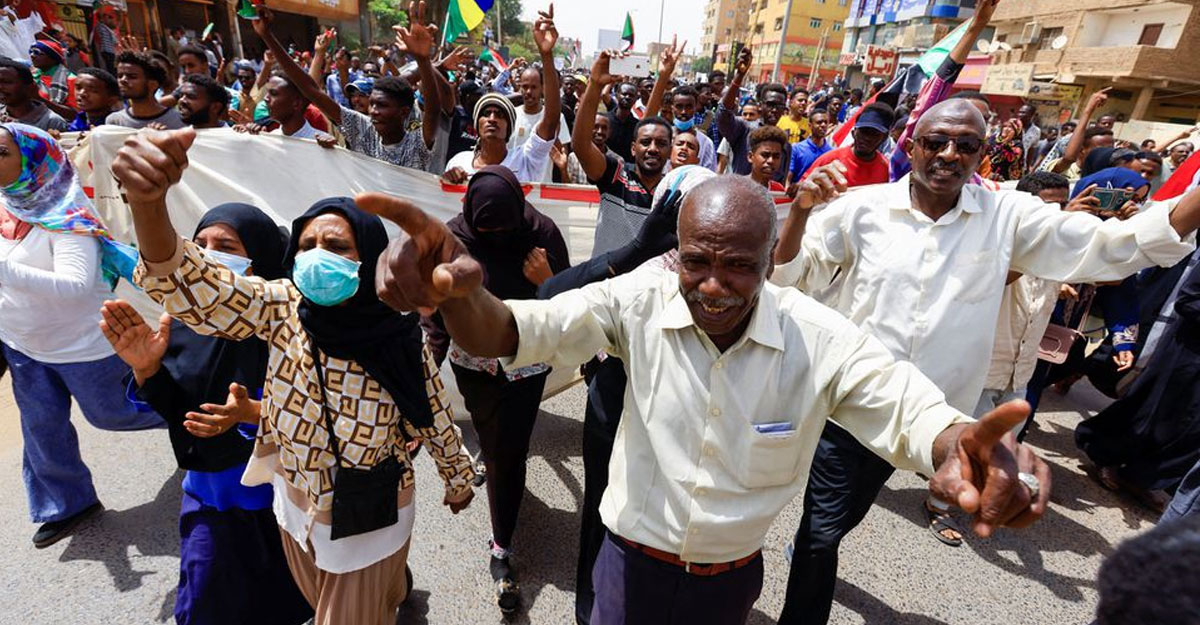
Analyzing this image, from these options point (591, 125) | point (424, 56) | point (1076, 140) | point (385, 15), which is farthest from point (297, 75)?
point (385, 15)

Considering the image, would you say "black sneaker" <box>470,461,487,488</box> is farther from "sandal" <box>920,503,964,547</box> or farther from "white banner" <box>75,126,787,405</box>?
"sandal" <box>920,503,964,547</box>

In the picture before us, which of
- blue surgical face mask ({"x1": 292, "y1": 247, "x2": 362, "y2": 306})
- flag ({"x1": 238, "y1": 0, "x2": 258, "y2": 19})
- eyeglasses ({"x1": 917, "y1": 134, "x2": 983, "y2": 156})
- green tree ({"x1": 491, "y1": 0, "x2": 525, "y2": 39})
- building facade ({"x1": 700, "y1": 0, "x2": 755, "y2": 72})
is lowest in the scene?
blue surgical face mask ({"x1": 292, "y1": 247, "x2": 362, "y2": 306})

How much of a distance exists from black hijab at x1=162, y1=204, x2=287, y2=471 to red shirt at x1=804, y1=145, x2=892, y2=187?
347cm

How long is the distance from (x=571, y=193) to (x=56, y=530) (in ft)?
10.9

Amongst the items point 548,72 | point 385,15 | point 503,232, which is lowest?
point 503,232

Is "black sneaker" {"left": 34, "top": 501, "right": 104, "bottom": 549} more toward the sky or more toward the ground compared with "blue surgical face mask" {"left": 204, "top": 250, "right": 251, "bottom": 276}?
more toward the ground

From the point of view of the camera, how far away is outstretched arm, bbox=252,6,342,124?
4.74m

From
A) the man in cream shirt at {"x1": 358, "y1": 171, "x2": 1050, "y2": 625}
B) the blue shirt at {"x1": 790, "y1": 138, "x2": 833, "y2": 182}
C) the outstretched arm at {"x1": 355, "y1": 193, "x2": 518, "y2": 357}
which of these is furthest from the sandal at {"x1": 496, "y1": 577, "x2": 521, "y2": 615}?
the blue shirt at {"x1": 790, "y1": 138, "x2": 833, "y2": 182}

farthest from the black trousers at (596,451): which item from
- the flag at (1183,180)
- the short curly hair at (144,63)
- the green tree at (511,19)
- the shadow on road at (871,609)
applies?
the green tree at (511,19)

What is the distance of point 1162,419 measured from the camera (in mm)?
3719

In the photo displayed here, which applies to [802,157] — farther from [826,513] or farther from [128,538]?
[128,538]

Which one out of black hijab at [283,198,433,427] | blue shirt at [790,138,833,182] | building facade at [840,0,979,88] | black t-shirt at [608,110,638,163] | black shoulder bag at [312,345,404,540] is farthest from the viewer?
building facade at [840,0,979,88]

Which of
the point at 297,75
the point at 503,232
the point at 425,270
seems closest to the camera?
the point at 425,270

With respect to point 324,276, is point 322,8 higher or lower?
higher
